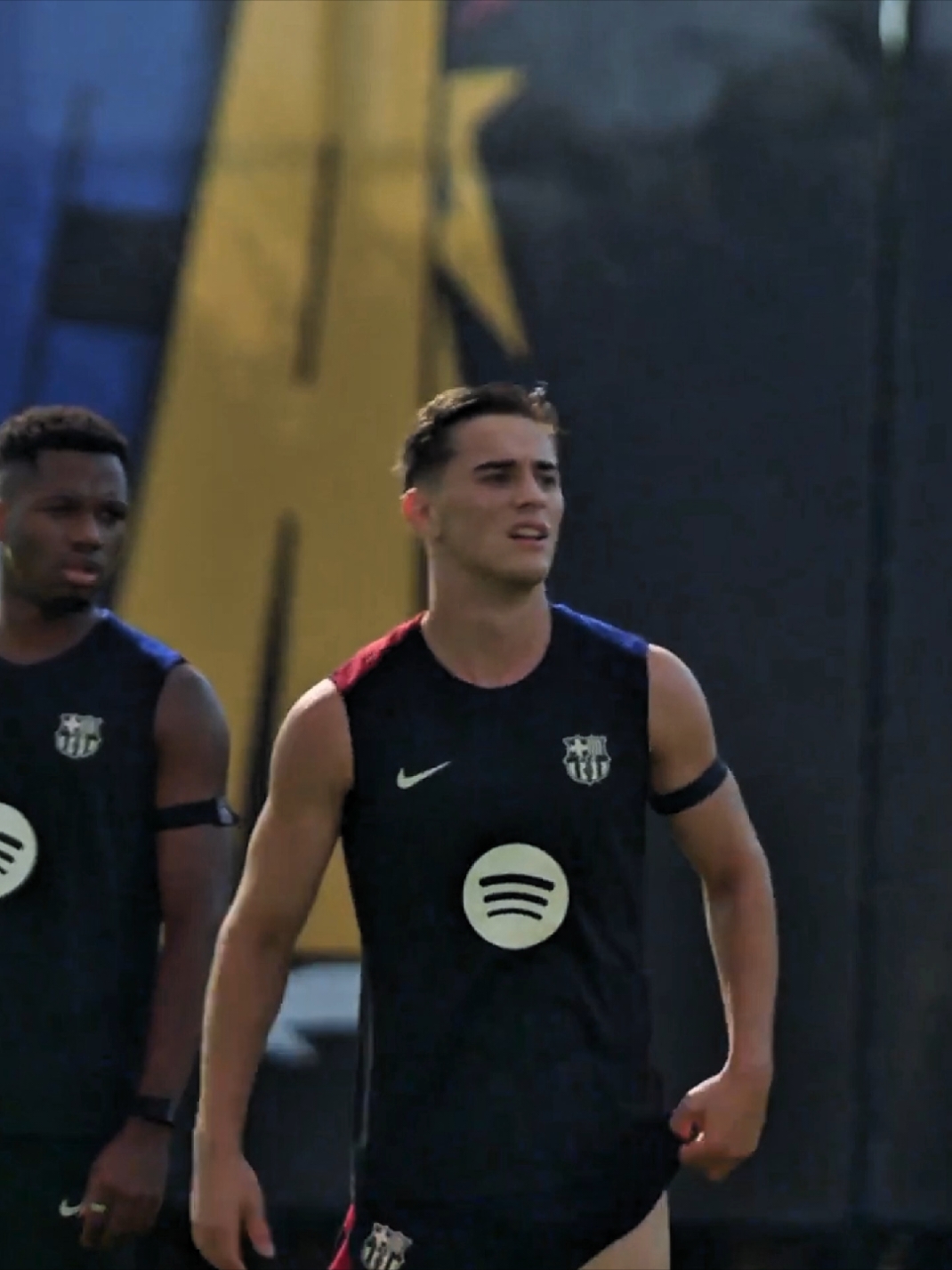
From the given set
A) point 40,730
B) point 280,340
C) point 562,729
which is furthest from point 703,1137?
point 280,340

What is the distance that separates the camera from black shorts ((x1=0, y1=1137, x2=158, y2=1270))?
346cm

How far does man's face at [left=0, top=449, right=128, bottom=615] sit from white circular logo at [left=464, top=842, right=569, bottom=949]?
0.95 metres

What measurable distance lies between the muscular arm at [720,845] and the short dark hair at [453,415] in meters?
0.42

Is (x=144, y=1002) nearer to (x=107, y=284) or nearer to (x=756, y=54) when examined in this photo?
(x=107, y=284)

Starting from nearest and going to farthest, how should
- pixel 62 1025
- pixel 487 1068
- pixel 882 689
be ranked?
1. pixel 487 1068
2. pixel 62 1025
3. pixel 882 689

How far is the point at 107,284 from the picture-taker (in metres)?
4.39

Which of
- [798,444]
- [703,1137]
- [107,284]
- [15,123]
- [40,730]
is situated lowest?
[703,1137]

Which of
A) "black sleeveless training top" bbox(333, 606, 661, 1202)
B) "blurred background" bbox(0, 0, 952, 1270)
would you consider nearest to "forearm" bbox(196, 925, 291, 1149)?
"black sleeveless training top" bbox(333, 606, 661, 1202)

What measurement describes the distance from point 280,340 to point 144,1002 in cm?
148

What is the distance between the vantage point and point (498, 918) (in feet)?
9.89

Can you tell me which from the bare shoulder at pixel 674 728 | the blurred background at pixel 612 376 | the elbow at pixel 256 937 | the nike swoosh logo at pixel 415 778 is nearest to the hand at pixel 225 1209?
the elbow at pixel 256 937

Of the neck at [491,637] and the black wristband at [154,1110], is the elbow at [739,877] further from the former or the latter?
the black wristband at [154,1110]

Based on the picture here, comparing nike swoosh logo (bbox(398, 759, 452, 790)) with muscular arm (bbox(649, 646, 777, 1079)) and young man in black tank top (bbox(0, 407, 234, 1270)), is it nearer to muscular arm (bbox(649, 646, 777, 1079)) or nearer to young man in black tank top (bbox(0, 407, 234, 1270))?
muscular arm (bbox(649, 646, 777, 1079))

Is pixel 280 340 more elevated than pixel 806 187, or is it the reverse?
pixel 806 187
